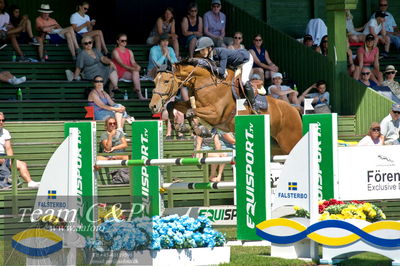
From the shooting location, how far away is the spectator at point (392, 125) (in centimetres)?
1658

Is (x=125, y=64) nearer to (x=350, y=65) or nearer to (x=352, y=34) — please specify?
(x=350, y=65)

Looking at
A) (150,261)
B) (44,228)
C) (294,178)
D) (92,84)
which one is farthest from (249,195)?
(92,84)

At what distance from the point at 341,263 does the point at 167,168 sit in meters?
5.04

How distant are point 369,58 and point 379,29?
145 cm

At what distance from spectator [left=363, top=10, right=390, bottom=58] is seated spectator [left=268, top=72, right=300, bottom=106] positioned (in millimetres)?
3420

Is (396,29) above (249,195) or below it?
above

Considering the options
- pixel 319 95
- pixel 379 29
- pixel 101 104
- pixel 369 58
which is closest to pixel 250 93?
pixel 101 104

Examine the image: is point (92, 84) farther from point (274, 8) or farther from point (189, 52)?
point (274, 8)

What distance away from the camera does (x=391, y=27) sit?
2130cm

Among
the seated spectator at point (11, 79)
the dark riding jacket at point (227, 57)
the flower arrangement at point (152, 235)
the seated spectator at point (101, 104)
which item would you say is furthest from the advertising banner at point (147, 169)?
the seated spectator at point (11, 79)

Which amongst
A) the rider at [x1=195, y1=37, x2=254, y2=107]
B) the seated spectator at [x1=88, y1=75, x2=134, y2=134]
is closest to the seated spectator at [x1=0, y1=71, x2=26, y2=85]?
the seated spectator at [x1=88, y1=75, x2=134, y2=134]

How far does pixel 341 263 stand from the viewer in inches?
407

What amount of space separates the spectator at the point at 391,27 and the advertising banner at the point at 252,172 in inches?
419

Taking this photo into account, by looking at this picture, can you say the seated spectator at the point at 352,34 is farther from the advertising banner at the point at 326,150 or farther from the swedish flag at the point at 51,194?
the swedish flag at the point at 51,194
